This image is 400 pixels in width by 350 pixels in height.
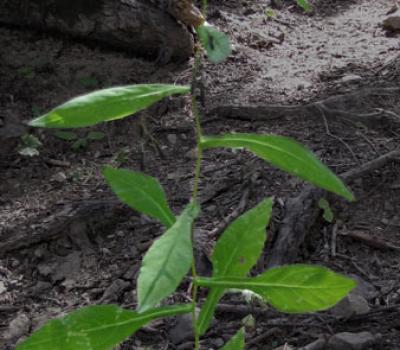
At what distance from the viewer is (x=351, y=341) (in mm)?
1723

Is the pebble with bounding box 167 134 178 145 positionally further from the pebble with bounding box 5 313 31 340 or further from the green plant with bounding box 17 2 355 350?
the green plant with bounding box 17 2 355 350

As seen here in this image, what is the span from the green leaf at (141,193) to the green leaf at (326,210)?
1071 mm

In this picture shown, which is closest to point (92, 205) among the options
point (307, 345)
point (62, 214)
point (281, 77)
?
point (62, 214)

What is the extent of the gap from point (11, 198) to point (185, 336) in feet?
3.57

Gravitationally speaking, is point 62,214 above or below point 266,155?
below

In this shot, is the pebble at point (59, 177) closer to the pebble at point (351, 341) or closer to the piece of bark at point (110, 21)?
the piece of bark at point (110, 21)

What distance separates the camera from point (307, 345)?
175cm

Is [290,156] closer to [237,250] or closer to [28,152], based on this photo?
[237,250]

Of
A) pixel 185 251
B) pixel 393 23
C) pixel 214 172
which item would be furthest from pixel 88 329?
pixel 393 23

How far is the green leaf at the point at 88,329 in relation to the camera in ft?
3.84

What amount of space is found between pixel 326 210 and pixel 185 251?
4.56ft

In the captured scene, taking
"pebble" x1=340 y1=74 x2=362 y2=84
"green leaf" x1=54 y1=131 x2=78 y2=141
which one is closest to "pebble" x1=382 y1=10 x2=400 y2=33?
"pebble" x1=340 y1=74 x2=362 y2=84

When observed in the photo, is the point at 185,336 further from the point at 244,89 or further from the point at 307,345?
the point at 244,89

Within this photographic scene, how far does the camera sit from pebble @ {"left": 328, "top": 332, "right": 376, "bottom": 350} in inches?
67.6
